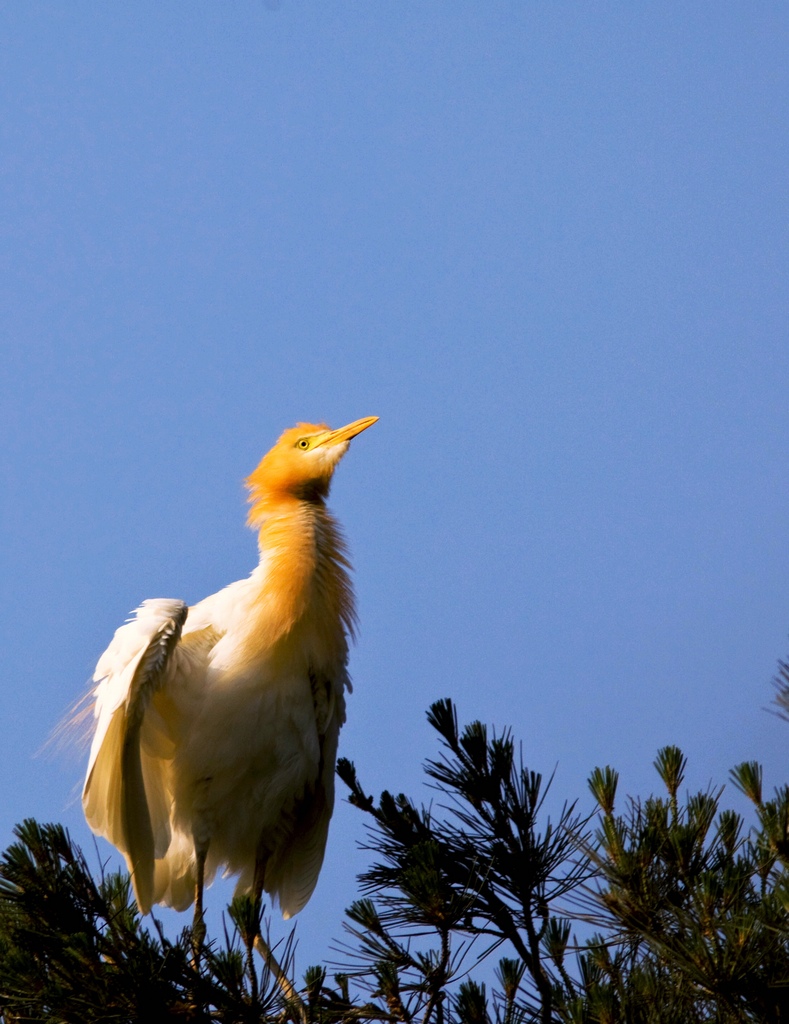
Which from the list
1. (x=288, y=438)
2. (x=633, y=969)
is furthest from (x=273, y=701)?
(x=633, y=969)

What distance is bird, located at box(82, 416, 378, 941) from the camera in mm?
4207

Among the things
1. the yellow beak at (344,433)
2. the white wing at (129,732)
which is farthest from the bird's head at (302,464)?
the white wing at (129,732)

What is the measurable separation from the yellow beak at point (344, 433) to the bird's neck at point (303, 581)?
10.6 inches

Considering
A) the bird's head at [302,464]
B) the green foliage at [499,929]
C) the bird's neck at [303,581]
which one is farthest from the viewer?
the bird's head at [302,464]

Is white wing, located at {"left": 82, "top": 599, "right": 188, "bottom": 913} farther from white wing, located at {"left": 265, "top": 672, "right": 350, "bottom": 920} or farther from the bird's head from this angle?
the bird's head

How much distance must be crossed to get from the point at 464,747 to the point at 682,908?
2.47 ft

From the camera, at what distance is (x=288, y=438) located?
17.4 feet

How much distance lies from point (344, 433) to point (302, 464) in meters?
0.22

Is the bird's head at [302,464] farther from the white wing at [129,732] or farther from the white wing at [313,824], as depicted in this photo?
the white wing at [129,732]

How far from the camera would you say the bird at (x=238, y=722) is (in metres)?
4.21

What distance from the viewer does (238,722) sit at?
14.8 ft

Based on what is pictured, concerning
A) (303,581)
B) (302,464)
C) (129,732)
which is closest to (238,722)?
(129,732)

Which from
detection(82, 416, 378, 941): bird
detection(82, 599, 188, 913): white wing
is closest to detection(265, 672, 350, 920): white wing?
detection(82, 416, 378, 941): bird

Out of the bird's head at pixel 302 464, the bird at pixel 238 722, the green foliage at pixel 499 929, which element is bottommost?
the green foliage at pixel 499 929
